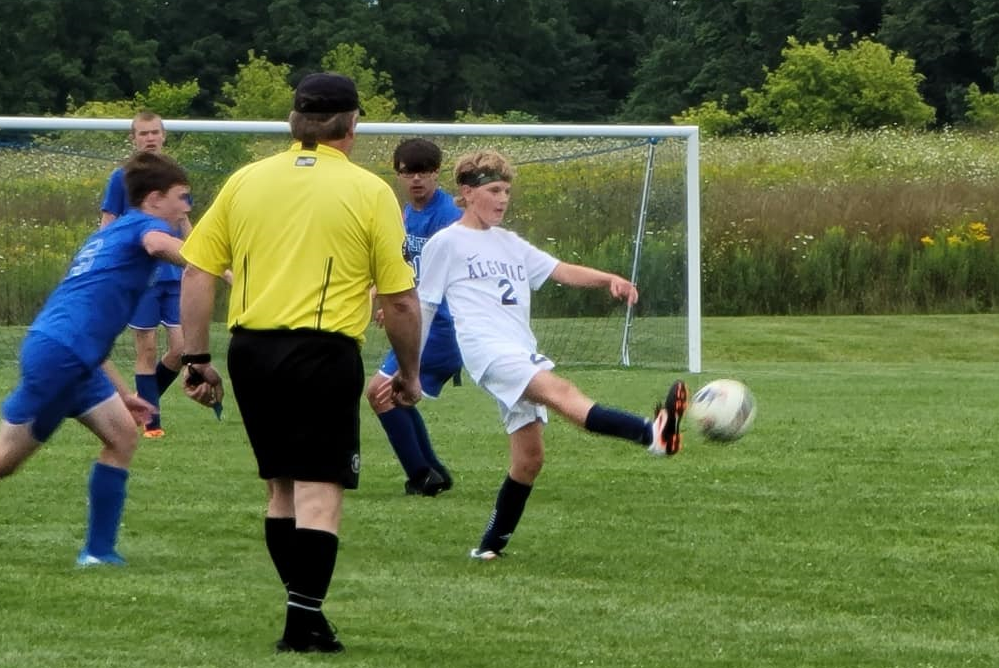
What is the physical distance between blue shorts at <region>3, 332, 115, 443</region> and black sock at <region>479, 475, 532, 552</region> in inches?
66.2

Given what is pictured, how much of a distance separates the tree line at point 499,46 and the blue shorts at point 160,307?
53.8 meters

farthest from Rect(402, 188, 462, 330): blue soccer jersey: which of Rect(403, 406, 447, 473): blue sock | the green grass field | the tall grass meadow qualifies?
the tall grass meadow

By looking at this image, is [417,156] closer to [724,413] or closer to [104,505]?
[724,413]

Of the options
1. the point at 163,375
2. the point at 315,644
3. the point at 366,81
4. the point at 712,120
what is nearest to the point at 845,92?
the point at 712,120

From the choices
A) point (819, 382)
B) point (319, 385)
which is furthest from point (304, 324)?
point (819, 382)

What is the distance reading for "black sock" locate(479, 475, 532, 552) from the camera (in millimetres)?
7449

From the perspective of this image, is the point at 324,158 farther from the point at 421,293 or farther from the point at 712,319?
the point at 712,319

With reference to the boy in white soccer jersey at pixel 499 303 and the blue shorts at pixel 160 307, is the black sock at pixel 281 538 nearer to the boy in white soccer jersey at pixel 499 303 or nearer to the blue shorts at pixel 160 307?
the boy in white soccer jersey at pixel 499 303

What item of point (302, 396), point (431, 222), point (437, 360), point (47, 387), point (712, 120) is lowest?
point (437, 360)

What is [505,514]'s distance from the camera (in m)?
7.48

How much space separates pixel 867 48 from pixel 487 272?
44.1 m

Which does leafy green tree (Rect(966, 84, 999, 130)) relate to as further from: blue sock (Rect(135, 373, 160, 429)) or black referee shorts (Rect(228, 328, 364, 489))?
black referee shorts (Rect(228, 328, 364, 489))

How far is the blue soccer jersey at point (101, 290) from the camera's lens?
687 centimetres

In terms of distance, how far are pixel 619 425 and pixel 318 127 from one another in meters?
1.86
